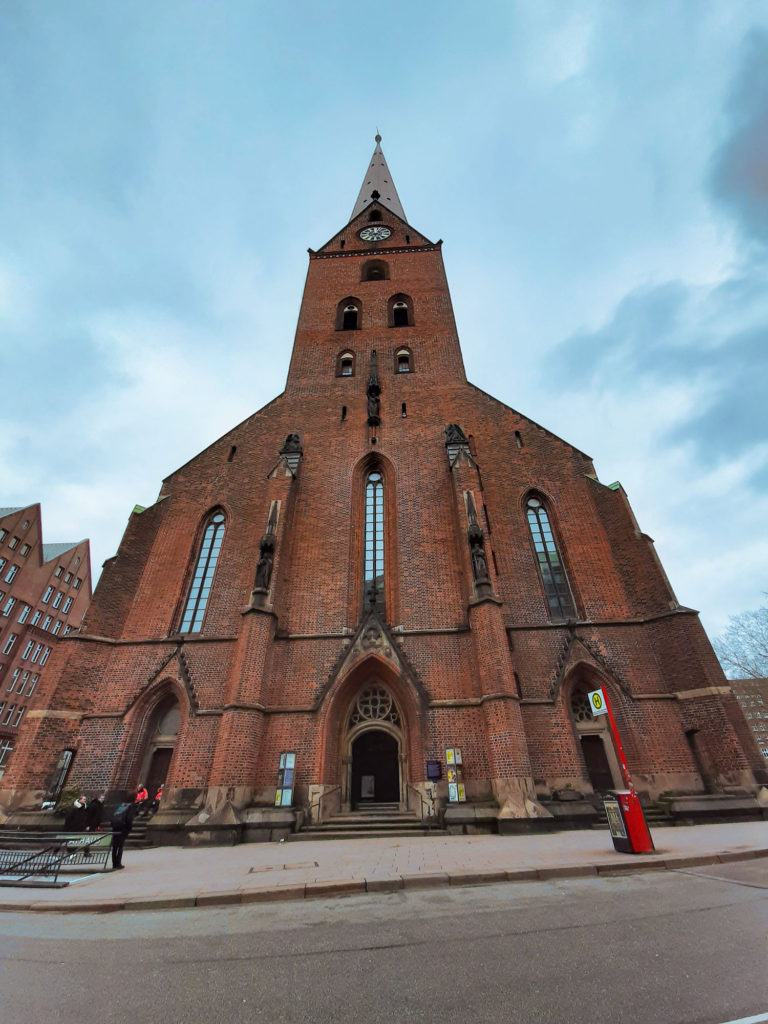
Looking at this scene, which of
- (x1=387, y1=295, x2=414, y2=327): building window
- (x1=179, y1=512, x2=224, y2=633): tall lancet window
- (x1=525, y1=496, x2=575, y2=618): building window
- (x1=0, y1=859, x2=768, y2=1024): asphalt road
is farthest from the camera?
(x1=387, y1=295, x2=414, y2=327): building window

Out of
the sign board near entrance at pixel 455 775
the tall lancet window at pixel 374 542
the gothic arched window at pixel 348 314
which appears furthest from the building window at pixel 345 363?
the sign board near entrance at pixel 455 775

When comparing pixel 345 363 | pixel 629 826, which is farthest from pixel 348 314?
pixel 629 826

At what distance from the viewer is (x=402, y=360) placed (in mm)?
22531

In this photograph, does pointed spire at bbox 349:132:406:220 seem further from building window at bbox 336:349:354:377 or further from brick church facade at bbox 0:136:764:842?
brick church facade at bbox 0:136:764:842

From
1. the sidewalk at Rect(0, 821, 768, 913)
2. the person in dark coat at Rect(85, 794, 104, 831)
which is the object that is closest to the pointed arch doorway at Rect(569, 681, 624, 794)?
the sidewalk at Rect(0, 821, 768, 913)

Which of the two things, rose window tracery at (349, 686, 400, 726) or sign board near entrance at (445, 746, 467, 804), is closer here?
sign board near entrance at (445, 746, 467, 804)

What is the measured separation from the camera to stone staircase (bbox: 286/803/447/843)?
1084 centimetres

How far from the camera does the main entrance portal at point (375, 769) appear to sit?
13.2 meters

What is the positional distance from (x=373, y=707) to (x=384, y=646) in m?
1.95

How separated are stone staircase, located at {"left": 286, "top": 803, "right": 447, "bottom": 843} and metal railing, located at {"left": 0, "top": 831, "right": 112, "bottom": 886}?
399cm

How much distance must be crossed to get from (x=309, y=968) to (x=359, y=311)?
26.0 m

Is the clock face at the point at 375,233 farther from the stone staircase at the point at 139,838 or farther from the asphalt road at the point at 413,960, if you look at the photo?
the asphalt road at the point at 413,960

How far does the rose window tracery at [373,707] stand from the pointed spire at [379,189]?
31.1 meters

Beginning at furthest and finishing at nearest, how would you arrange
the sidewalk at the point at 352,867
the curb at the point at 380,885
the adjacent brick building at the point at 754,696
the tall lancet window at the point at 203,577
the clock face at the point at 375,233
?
the adjacent brick building at the point at 754,696
the clock face at the point at 375,233
the tall lancet window at the point at 203,577
the sidewalk at the point at 352,867
the curb at the point at 380,885
